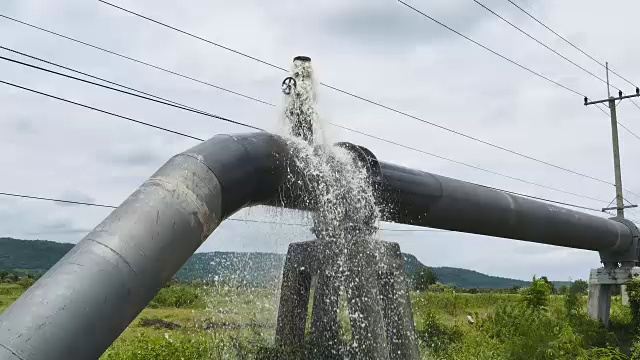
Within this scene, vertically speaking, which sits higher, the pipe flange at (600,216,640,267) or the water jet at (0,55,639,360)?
the pipe flange at (600,216,640,267)

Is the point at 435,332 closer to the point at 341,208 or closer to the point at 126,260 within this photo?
the point at 341,208

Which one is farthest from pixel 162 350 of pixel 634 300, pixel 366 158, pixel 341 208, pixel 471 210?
pixel 634 300

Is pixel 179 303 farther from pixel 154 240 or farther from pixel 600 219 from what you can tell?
pixel 154 240

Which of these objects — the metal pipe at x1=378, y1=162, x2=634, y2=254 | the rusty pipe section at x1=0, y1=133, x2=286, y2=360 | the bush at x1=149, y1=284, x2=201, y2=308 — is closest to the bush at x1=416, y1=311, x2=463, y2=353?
the metal pipe at x1=378, y1=162, x2=634, y2=254

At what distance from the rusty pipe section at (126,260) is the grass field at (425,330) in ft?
5.70

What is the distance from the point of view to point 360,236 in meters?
6.71

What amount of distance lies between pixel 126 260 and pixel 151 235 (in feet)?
1.00

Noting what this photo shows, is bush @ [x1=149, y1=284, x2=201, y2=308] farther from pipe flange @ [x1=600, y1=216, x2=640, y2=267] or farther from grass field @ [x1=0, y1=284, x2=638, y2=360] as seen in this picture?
pipe flange @ [x1=600, y1=216, x2=640, y2=267]

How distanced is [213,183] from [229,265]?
174cm

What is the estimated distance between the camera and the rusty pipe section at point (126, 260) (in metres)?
3.62

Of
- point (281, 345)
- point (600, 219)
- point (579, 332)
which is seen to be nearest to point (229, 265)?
point (281, 345)

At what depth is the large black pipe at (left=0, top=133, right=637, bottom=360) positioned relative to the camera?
A: 365 centimetres

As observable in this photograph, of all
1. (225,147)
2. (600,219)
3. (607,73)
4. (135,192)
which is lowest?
(135,192)

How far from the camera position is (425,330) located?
1371 cm
